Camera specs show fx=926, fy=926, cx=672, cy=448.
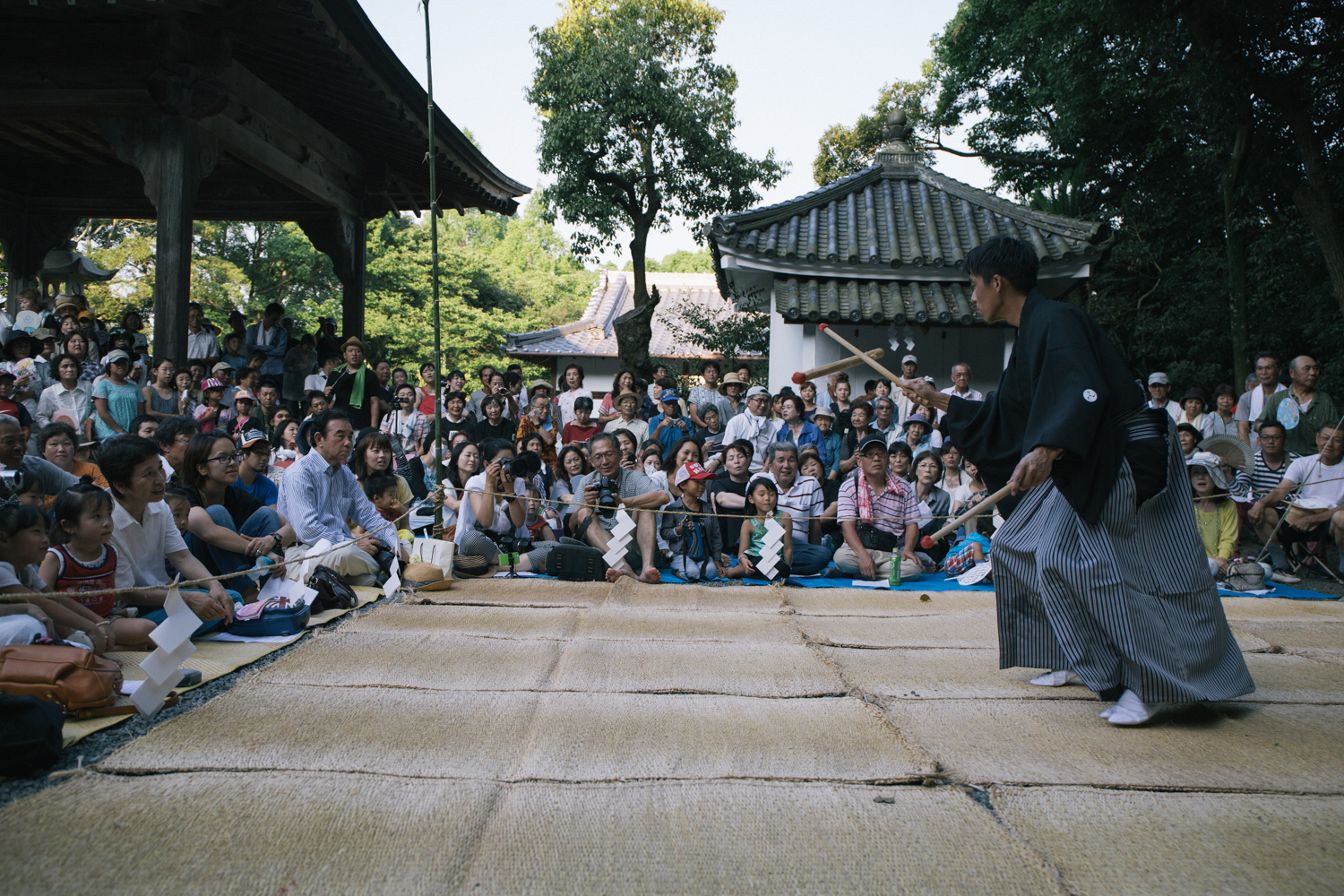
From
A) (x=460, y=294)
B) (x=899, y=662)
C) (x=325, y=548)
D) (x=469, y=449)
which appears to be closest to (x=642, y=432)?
(x=469, y=449)

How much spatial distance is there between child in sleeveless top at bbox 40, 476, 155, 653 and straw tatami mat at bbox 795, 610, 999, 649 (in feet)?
8.30

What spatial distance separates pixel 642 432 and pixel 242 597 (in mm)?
3811

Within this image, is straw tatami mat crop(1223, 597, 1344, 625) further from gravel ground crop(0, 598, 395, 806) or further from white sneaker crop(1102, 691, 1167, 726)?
gravel ground crop(0, 598, 395, 806)

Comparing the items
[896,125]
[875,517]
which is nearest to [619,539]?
[875,517]

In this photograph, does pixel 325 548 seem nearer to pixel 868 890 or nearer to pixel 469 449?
pixel 469 449

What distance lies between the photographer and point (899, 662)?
129 inches

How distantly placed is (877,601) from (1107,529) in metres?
2.36

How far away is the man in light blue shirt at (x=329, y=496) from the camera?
4570 mm

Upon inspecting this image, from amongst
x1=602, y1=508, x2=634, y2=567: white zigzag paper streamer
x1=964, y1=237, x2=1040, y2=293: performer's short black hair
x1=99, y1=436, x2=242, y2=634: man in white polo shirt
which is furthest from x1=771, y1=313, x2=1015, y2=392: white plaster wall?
x1=99, y1=436, x2=242, y2=634: man in white polo shirt

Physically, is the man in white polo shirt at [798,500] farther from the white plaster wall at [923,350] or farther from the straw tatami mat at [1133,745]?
the straw tatami mat at [1133,745]

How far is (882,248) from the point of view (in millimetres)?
8844

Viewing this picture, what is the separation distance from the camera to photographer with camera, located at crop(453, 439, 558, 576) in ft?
18.3

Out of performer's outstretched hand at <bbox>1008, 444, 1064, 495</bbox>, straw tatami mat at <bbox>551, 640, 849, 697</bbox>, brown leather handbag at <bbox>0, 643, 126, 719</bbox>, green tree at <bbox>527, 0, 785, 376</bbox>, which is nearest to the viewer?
brown leather handbag at <bbox>0, 643, 126, 719</bbox>

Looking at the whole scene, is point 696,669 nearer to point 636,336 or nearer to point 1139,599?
point 1139,599
